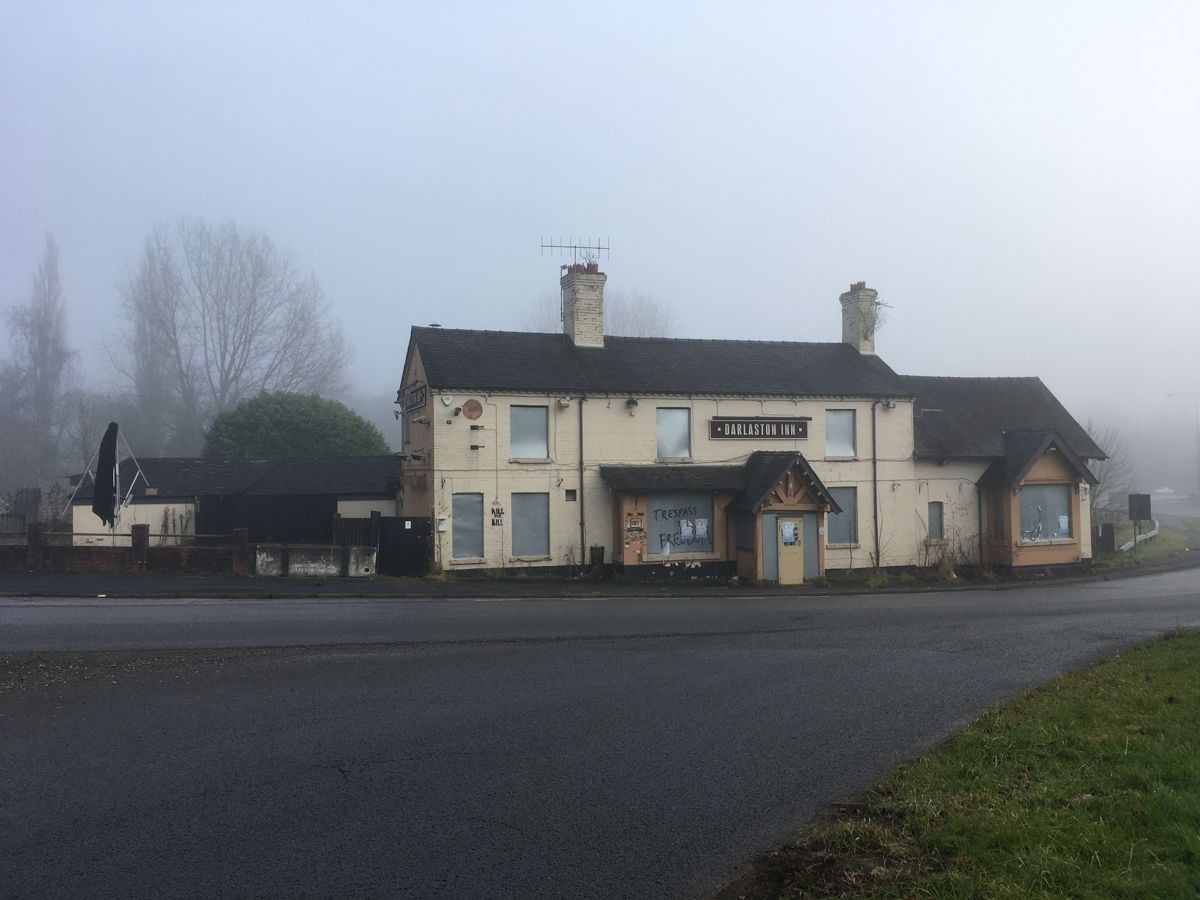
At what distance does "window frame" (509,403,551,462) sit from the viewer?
92.4 feet

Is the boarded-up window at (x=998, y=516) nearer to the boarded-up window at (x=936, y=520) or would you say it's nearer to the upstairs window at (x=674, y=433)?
the boarded-up window at (x=936, y=520)

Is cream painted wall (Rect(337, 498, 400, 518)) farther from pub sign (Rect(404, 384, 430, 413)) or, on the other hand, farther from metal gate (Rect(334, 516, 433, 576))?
metal gate (Rect(334, 516, 433, 576))

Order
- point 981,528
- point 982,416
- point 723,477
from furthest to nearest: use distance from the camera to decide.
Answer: point 982,416 < point 981,528 < point 723,477

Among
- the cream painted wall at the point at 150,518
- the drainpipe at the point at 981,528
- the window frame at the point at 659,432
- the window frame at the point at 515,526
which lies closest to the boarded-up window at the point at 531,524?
the window frame at the point at 515,526

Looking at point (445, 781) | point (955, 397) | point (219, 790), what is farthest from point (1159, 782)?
point (955, 397)

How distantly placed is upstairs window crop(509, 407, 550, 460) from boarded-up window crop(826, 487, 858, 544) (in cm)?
943

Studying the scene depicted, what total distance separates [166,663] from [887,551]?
24490mm

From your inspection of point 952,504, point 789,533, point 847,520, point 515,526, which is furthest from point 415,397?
point 952,504

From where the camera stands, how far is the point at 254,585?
2250cm

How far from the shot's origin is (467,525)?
→ 27.5 metres

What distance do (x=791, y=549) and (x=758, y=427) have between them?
390 cm

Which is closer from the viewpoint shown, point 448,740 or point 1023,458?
point 448,740

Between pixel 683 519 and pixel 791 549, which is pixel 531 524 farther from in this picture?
pixel 791 549

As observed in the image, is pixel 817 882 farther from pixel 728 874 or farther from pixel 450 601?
pixel 450 601
